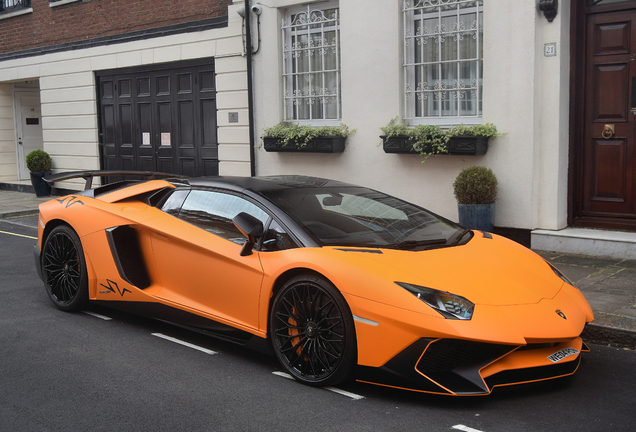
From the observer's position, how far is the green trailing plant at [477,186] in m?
8.34

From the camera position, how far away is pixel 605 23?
26.7 feet

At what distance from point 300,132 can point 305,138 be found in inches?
5.8

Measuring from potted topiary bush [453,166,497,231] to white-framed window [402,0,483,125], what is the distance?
97 centimetres

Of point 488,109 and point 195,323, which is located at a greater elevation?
point 488,109

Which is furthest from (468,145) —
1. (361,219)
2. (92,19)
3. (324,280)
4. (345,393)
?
(92,19)

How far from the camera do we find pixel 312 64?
10.9 metres

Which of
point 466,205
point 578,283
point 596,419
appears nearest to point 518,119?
point 466,205

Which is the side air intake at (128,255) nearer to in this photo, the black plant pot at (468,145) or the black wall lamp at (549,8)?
the black plant pot at (468,145)

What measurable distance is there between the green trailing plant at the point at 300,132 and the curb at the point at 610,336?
18.5 ft

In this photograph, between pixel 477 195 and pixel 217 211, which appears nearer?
pixel 217 211

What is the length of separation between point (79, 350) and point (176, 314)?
2.41 feet

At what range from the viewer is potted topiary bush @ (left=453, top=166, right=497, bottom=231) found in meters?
8.35

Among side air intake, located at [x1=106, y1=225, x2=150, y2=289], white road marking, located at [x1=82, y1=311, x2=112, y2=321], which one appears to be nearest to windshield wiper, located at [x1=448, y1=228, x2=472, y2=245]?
side air intake, located at [x1=106, y1=225, x2=150, y2=289]

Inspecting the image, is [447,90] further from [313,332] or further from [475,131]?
[313,332]
